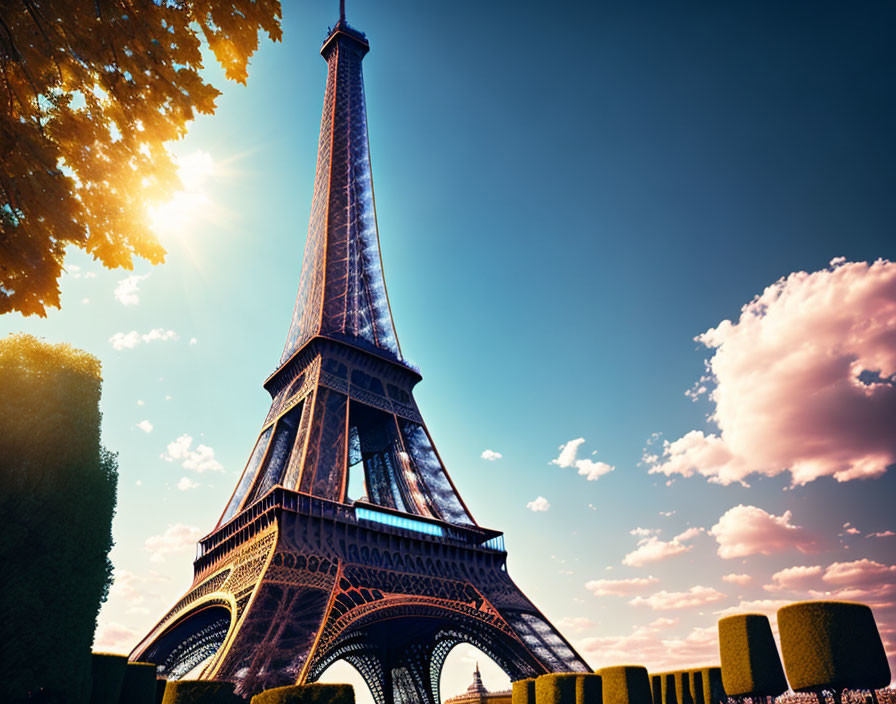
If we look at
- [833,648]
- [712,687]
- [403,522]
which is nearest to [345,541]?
[403,522]

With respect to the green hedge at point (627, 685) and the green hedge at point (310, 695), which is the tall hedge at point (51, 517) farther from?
the green hedge at point (627, 685)

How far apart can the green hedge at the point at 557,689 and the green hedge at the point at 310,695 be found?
36.9 ft

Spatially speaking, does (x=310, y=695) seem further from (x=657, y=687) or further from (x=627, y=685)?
(x=657, y=687)

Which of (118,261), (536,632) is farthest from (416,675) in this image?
(118,261)

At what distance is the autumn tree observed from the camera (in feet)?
15.6

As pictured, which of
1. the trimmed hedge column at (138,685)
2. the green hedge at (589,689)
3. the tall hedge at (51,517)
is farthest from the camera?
the green hedge at (589,689)

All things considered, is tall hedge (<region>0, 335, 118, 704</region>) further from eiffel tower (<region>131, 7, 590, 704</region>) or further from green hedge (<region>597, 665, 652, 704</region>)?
green hedge (<region>597, 665, 652, 704</region>)

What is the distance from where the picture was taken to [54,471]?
13656 mm

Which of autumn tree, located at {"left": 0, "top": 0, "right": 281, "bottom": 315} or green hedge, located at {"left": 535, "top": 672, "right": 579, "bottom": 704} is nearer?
autumn tree, located at {"left": 0, "top": 0, "right": 281, "bottom": 315}

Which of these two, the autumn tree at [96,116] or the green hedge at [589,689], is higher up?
the autumn tree at [96,116]

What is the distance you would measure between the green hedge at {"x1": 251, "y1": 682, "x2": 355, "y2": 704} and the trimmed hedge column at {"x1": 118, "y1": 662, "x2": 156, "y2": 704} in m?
3.98

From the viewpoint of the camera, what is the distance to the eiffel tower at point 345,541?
89.9 ft

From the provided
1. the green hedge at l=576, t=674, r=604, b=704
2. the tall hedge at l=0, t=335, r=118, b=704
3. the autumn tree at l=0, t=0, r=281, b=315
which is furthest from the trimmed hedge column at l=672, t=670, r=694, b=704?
the autumn tree at l=0, t=0, r=281, b=315

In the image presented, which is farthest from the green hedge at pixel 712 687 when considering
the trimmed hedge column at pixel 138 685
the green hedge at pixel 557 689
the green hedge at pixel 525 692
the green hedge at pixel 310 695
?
the trimmed hedge column at pixel 138 685
